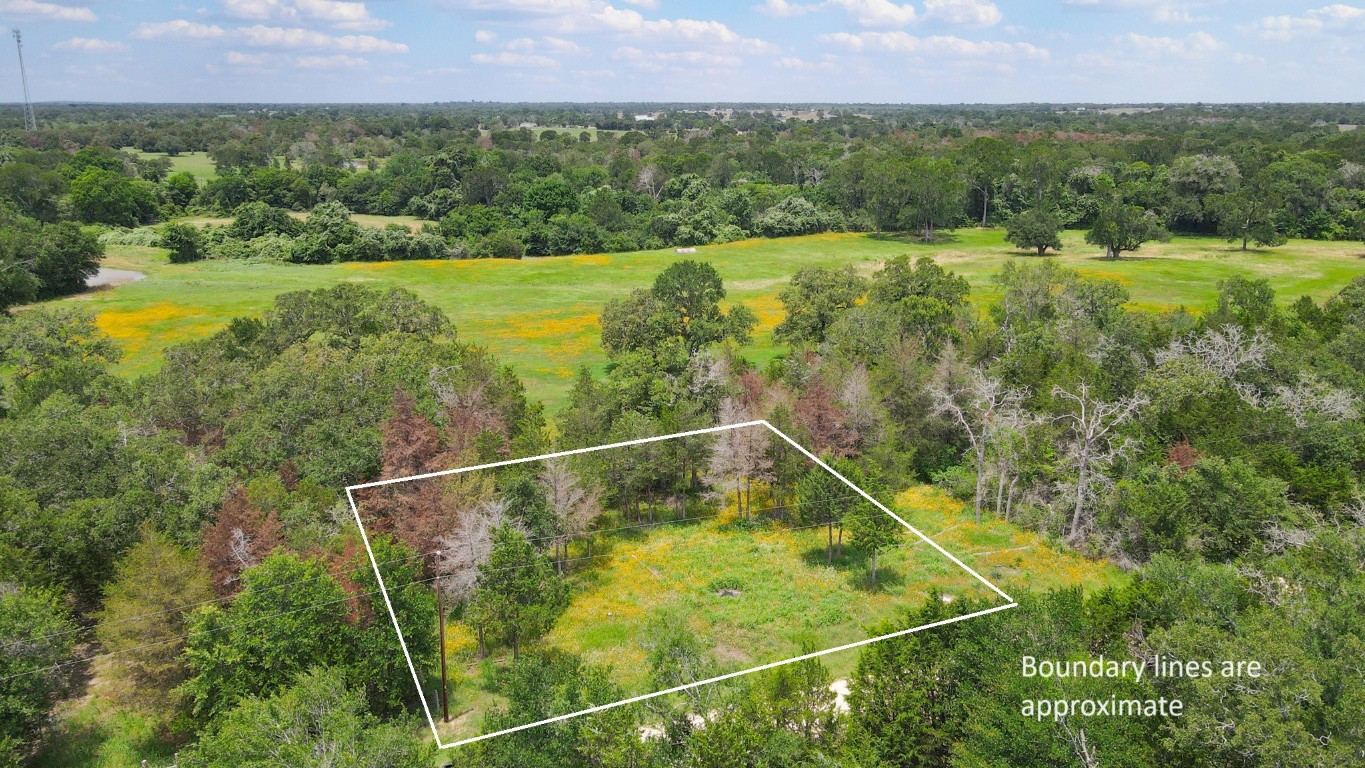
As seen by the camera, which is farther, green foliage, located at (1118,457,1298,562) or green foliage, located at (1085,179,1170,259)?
green foliage, located at (1085,179,1170,259)

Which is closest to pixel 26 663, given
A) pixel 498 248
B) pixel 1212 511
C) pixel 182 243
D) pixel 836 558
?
pixel 836 558

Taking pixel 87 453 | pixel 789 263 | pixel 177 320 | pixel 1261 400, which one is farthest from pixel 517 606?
pixel 789 263

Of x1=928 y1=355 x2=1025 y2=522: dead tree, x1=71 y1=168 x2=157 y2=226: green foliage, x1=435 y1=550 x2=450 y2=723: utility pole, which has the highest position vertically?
x1=71 y1=168 x2=157 y2=226: green foliage

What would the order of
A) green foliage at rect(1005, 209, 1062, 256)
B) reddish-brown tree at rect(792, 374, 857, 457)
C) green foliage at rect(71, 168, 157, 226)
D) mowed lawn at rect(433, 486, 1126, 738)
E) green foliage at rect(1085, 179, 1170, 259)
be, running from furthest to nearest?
green foliage at rect(71, 168, 157, 226)
green foliage at rect(1005, 209, 1062, 256)
green foliage at rect(1085, 179, 1170, 259)
reddish-brown tree at rect(792, 374, 857, 457)
mowed lawn at rect(433, 486, 1126, 738)

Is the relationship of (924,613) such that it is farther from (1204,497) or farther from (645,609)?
(1204,497)

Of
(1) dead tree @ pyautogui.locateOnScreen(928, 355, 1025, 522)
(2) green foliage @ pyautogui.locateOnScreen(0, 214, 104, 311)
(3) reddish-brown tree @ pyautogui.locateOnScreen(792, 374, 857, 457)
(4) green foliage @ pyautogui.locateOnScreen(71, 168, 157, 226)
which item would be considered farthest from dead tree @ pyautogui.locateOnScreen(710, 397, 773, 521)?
(4) green foliage @ pyautogui.locateOnScreen(71, 168, 157, 226)

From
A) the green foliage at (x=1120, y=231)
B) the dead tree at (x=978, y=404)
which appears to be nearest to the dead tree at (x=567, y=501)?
the dead tree at (x=978, y=404)

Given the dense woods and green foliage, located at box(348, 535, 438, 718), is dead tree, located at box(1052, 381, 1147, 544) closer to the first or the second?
the dense woods
